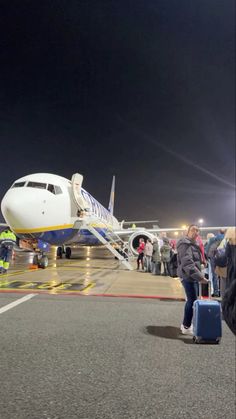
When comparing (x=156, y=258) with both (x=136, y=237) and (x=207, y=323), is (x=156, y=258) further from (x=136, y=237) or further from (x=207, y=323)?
(x=207, y=323)

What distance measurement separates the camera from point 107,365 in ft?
14.9

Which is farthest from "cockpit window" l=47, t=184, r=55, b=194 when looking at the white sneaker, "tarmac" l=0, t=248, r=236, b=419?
the white sneaker

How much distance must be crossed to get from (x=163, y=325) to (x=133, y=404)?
3313 millimetres

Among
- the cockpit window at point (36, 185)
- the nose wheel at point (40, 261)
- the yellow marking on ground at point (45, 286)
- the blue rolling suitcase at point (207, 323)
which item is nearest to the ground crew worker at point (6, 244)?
the nose wheel at point (40, 261)

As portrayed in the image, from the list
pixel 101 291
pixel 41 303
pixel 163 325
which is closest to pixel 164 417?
pixel 163 325

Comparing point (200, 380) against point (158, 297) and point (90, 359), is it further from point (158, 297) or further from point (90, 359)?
point (158, 297)

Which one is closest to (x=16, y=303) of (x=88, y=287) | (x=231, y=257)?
(x=88, y=287)

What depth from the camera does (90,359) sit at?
475 cm

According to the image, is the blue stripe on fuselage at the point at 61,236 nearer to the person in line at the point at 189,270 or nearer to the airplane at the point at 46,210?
the airplane at the point at 46,210

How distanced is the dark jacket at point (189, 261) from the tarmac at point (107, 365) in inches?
39.2

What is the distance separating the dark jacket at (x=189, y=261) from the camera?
6348 mm

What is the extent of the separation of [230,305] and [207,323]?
12.2ft

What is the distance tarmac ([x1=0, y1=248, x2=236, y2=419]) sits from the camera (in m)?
3.45

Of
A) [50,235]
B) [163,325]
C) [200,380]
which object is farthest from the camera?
[50,235]
